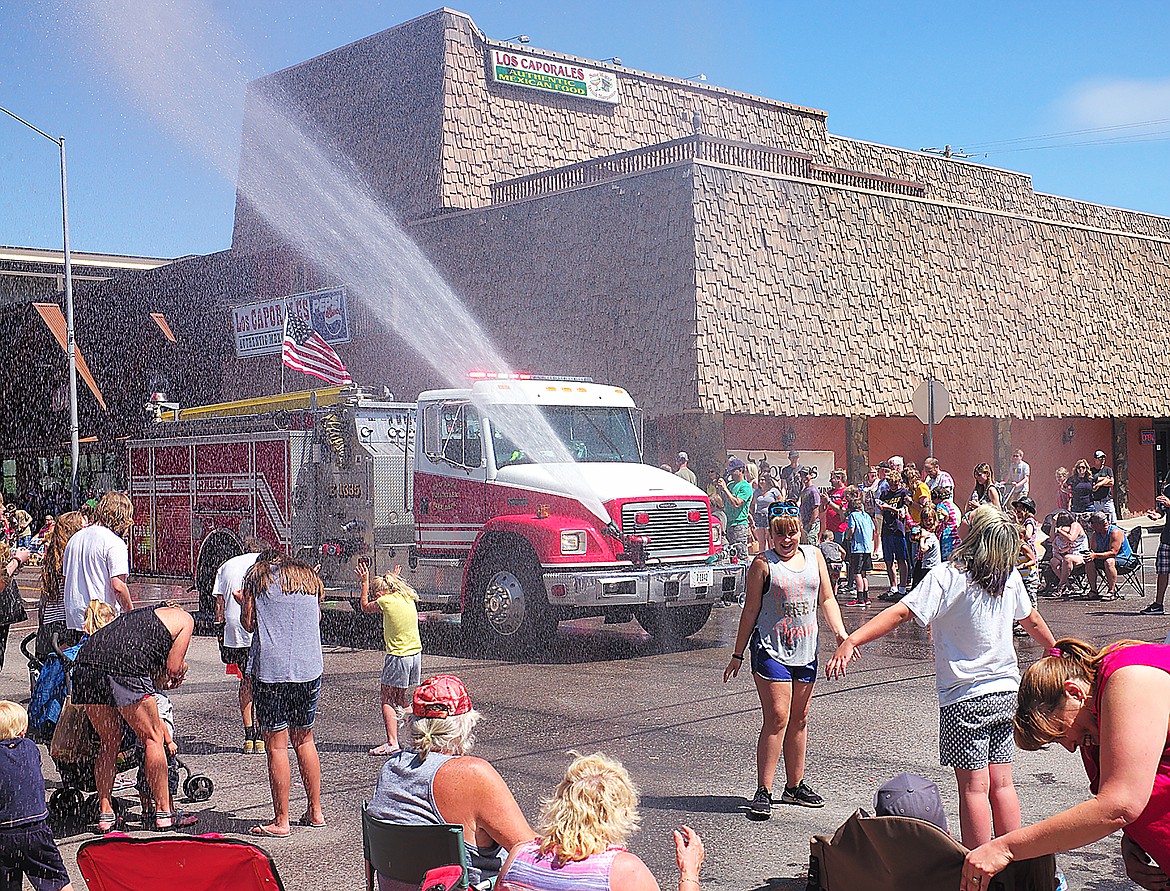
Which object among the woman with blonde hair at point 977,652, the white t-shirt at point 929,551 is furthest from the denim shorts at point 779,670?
A: the white t-shirt at point 929,551

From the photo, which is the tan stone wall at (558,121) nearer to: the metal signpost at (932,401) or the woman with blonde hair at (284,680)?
the metal signpost at (932,401)

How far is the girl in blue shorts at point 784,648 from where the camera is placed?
6.75 metres

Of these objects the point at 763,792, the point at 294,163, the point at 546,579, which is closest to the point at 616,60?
the point at 294,163

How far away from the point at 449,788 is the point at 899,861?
1.55 metres

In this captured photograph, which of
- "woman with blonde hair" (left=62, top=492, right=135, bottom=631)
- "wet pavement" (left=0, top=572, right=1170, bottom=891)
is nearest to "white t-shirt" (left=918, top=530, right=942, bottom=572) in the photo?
"wet pavement" (left=0, top=572, right=1170, bottom=891)

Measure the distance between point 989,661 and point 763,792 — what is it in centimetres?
179

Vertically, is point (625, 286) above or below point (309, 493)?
above

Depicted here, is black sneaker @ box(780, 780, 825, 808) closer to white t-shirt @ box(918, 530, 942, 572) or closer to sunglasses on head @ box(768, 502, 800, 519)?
sunglasses on head @ box(768, 502, 800, 519)

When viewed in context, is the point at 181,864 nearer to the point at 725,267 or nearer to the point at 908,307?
the point at 725,267

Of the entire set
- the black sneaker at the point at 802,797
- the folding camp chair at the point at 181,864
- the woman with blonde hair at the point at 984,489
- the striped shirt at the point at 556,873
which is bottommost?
the black sneaker at the point at 802,797

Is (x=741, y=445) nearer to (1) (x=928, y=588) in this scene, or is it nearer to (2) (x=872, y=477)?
(2) (x=872, y=477)

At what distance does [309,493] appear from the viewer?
1528 centimetres

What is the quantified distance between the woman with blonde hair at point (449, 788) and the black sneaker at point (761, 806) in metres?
2.64

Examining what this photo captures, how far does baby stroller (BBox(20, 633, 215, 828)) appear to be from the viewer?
703 cm
